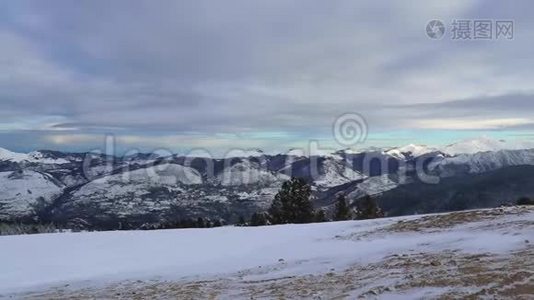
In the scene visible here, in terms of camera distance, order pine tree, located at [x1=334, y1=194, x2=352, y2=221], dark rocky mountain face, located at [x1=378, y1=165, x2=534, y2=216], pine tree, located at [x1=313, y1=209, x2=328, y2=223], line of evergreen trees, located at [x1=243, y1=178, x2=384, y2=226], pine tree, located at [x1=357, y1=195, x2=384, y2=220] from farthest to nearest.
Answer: dark rocky mountain face, located at [x1=378, y1=165, x2=534, y2=216] < pine tree, located at [x1=357, y1=195, x2=384, y2=220] < pine tree, located at [x1=334, y1=194, x2=352, y2=221] < line of evergreen trees, located at [x1=243, y1=178, x2=384, y2=226] < pine tree, located at [x1=313, y1=209, x2=328, y2=223]

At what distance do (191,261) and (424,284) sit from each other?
1017 centimetres

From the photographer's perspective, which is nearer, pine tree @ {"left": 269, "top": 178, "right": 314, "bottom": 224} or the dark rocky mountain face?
pine tree @ {"left": 269, "top": 178, "right": 314, "bottom": 224}

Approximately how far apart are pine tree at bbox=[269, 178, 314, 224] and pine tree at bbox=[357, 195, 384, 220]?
20.9 ft

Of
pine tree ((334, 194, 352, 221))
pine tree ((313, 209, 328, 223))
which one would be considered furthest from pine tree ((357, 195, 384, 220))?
pine tree ((313, 209, 328, 223))

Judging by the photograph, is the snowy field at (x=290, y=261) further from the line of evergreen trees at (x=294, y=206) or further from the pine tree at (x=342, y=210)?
the pine tree at (x=342, y=210)

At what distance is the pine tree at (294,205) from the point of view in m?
49.9

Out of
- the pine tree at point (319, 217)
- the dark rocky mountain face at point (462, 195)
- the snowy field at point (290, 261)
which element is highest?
the snowy field at point (290, 261)

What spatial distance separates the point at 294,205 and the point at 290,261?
35655mm

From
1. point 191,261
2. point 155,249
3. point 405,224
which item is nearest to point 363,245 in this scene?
point 405,224

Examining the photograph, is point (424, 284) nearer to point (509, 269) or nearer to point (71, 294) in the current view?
point (509, 269)

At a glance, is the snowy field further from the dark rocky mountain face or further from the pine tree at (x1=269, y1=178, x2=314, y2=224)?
the dark rocky mountain face

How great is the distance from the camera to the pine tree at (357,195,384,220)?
53681 mm

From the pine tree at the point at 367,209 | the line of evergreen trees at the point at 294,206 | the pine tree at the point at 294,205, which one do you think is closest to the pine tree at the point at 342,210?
the line of evergreen trees at the point at 294,206

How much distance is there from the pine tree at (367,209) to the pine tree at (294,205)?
20.9ft
